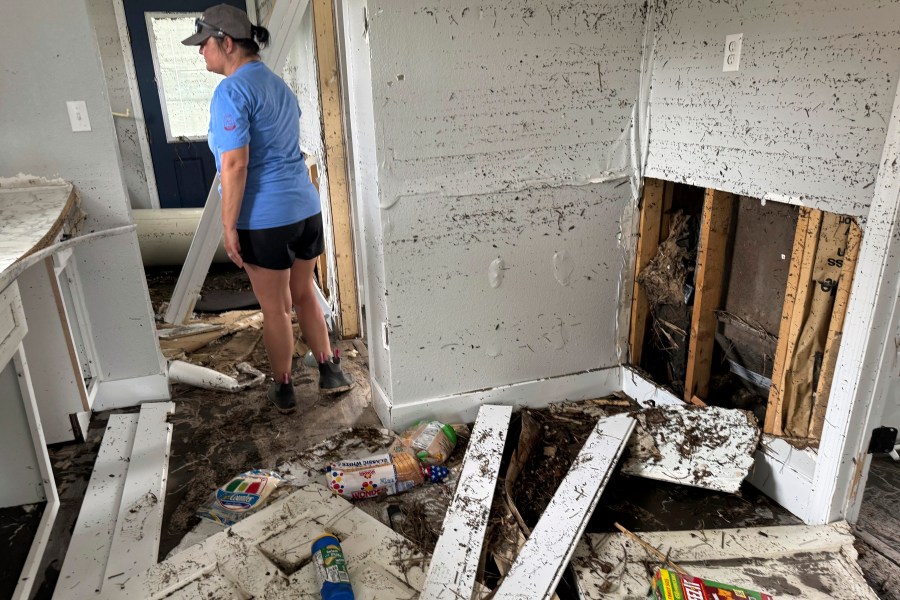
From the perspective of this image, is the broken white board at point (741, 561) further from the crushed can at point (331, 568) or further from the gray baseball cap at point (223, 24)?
the gray baseball cap at point (223, 24)

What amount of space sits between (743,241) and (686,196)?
347 millimetres

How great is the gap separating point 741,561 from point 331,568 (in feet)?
3.68

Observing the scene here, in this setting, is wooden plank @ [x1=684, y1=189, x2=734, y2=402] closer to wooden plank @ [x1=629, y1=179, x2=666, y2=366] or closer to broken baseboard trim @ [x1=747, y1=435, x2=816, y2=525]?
wooden plank @ [x1=629, y1=179, x2=666, y2=366]

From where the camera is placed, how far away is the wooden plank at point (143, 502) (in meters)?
1.70

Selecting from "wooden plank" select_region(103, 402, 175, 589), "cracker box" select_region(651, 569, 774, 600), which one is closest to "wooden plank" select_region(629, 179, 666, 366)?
"cracker box" select_region(651, 569, 774, 600)

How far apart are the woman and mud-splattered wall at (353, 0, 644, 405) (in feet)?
1.12

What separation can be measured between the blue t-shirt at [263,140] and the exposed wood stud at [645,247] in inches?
50.8

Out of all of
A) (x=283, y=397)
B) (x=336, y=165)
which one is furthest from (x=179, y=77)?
(x=283, y=397)

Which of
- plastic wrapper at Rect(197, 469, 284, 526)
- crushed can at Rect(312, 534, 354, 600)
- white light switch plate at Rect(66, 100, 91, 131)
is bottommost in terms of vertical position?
plastic wrapper at Rect(197, 469, 284, 526)

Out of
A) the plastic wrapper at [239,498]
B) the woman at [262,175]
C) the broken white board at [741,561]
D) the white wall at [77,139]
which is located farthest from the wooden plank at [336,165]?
the broken white board at [741,561]

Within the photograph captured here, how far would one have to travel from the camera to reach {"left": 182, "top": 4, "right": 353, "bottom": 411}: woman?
6.77 ft

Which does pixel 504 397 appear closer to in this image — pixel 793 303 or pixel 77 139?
pixel 793 303

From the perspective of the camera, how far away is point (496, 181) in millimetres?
2135

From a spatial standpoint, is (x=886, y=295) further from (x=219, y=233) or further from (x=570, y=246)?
(x=219, y=233)
